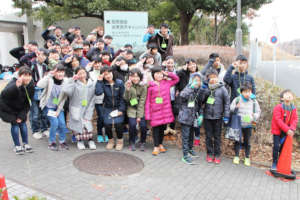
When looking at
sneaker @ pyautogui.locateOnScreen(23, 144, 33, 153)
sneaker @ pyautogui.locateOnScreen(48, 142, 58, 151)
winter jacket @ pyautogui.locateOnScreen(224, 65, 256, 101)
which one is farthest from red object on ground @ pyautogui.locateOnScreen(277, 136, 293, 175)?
sneaker @ pyautogui.locateOnScreen(23, 144, 33, 153)

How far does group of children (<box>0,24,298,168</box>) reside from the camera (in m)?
4.79

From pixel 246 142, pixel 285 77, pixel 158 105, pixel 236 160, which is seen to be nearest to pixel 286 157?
pixel 246 142

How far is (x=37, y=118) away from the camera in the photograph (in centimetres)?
594

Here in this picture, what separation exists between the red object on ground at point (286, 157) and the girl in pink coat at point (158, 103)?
2.08 meters

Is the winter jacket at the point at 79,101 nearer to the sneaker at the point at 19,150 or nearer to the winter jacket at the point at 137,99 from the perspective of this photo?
the winter jacket at the point at 137,99

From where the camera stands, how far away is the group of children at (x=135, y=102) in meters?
4.79

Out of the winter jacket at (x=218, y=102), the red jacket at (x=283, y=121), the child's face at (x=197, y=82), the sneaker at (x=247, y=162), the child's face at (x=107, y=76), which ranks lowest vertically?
the sneaker at (x=247, y=162)

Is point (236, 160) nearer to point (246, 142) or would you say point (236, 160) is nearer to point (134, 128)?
point (246, 142)

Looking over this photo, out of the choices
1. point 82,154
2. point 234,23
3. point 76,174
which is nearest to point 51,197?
point 76,174

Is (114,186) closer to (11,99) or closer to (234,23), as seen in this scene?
(11,99)

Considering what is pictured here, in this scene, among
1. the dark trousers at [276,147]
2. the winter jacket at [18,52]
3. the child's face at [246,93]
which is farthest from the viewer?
the winter jacket at [18,52]

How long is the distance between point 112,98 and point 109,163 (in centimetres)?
131

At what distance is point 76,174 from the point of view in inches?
167

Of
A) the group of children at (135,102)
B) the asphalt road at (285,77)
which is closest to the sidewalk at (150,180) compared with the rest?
the group of children at (135,102)
